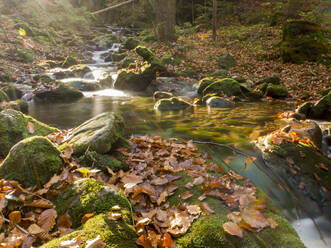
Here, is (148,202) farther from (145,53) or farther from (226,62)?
(226,62)

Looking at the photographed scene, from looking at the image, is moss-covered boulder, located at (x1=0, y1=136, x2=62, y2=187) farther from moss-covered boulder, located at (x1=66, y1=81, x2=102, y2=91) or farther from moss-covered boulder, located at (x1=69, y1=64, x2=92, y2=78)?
moss-covered boulder, located at (x1=69, y1=64, x2=92, y2=78)

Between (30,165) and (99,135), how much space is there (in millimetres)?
1106

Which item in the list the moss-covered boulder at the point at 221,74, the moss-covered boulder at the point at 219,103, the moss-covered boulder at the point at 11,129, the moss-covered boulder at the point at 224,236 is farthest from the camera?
the moss-covered boulder at the point at 221,74

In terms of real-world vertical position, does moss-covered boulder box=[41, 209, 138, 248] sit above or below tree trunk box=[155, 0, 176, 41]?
below

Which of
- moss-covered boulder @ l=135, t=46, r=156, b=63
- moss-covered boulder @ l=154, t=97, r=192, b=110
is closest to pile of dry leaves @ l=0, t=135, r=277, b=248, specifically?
moss-covered boulder @ l=154, t=97, r=192, b=110

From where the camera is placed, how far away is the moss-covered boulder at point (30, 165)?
2.74m

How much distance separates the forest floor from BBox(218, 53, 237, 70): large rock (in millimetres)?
284

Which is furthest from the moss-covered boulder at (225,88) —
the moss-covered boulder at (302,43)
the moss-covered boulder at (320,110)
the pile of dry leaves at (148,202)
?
the pile of dry leaves at (148,202)

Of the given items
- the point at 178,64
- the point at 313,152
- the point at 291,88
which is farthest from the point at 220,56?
the point at 313,152

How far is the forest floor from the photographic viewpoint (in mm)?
11303

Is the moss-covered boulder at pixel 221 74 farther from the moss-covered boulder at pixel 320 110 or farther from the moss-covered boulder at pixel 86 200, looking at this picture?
the moss-covered boulder at pixel 86 200

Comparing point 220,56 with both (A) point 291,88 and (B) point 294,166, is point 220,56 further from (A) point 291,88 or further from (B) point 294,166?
(B) point 294,166

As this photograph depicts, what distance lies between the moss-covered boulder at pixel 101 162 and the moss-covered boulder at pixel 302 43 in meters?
14.0

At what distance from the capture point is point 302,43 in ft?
47.0
